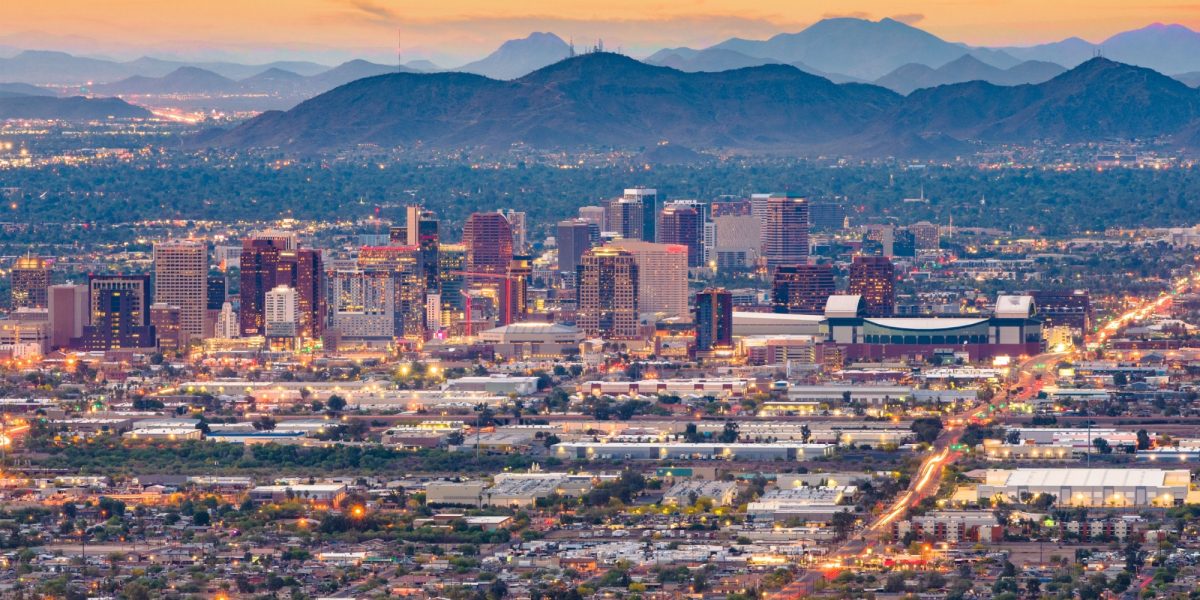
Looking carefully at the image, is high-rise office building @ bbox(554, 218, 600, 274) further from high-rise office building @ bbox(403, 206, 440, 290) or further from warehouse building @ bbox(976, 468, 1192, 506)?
warehouse building @ bbox(976, 468, 1192, 506)

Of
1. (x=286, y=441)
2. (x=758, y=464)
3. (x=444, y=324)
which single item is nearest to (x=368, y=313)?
(x=444, y=324)

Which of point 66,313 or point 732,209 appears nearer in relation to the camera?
point 66,313

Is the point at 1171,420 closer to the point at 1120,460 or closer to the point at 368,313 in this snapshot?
the point at 1120,460

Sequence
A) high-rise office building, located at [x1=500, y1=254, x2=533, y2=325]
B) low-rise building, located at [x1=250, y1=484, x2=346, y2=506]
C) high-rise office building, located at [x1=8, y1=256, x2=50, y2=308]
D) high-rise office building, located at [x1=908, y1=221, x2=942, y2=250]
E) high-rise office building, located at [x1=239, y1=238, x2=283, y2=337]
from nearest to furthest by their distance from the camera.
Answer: low-rise building, located at [x1=250, y1=484, x2=346, y2=506] < high-rise office building, located at [x1=239, y1=238, x2=283, y2=337] < high-rise office building, located at [x1=500, y1=254, x2=533, y2=325] < high-rise office building, located at [x1=8, y1=256, x2=50, y2=308] < high-rise office building, located at [x1=908, y1=221, x2=942, y2=250]

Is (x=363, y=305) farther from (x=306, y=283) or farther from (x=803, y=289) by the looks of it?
(x=803, y=289)

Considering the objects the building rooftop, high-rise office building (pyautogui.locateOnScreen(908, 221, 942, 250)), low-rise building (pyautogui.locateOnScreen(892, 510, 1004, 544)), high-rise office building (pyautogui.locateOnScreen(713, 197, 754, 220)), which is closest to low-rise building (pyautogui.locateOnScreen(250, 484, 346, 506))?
low-rise building (pyautogui.locateOnScreen(892, 510, 1004, 544))

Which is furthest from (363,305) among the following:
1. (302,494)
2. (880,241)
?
(302,494)

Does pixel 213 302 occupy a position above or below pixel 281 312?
above

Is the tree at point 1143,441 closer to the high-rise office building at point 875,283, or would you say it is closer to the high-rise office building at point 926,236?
the high-rise office building at point 875,283
